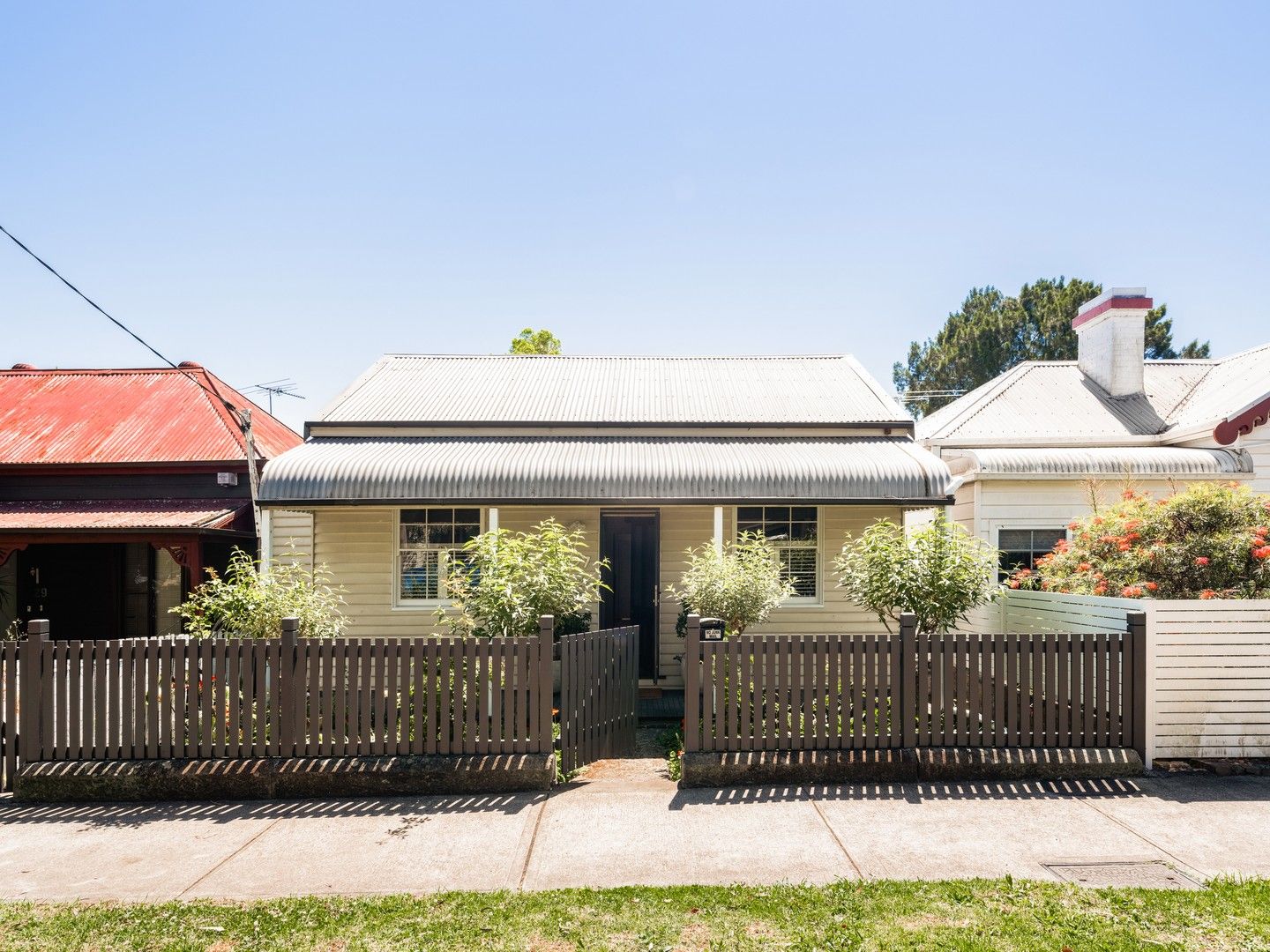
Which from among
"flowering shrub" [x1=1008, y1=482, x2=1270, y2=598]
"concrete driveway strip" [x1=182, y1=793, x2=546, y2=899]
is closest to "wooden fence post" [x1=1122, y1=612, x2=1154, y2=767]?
"flowering shrub" [x1=1008, y1=482, x2=1270, y2=598]

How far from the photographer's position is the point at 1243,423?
1098 centimetres

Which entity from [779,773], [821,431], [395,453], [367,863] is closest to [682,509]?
[821,431]

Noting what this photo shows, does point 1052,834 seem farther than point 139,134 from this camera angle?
No

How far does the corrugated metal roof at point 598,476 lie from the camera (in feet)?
32.9

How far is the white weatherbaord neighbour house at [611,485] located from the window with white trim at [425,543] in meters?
0.03

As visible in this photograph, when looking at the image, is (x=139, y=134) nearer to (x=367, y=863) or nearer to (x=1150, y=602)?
(x=367, y=863)

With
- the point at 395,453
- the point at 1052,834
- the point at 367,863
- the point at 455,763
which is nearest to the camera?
the point at 367,863

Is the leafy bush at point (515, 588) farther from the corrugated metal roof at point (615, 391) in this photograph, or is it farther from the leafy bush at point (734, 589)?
the corrugated metal roof at point (615, 391)

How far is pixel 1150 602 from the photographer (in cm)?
671

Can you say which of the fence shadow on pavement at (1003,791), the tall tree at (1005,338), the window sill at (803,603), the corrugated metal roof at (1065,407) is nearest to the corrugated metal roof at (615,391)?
the corrugated metal roof at (1065,407)

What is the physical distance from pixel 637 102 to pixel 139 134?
24.8 ft

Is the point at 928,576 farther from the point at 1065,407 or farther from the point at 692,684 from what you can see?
the point at 1065,407

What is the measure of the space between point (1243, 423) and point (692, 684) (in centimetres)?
958

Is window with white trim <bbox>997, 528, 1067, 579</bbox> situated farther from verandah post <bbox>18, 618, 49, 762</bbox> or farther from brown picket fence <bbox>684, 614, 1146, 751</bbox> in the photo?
verandah post <bbox>18, 618, 49, 762</bbox>
